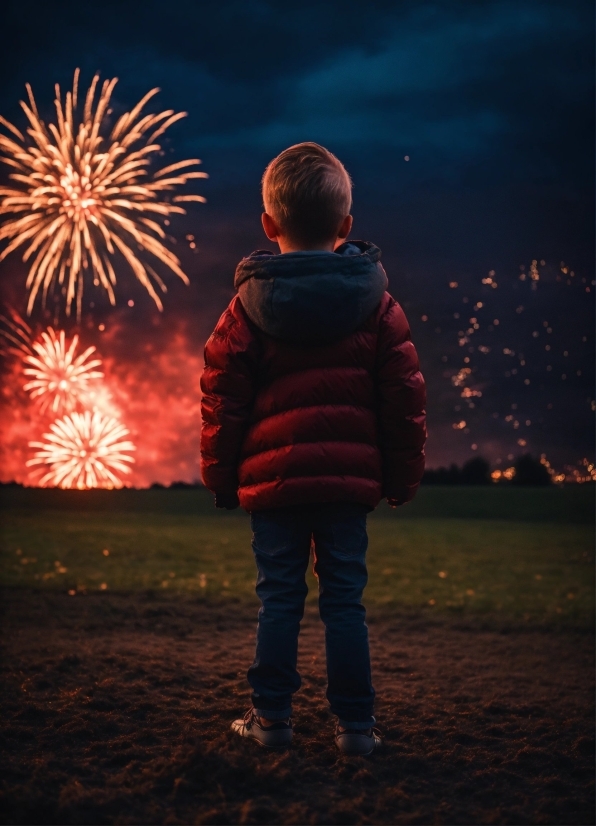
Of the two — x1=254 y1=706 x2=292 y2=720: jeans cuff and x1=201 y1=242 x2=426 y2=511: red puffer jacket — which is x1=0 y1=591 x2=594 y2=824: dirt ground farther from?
x1=201 y1=242 x2=426 y2=511: red puffer jacket

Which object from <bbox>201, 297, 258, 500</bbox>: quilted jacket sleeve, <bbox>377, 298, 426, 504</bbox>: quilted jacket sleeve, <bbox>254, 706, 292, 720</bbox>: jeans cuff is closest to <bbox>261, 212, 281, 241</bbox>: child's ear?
<bbox>201, 297, 258, 500</bbox>: quilted jacket sleeve

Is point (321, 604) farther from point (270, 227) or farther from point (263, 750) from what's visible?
point (270, 227)

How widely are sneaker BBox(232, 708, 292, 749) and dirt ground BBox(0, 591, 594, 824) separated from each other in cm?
7

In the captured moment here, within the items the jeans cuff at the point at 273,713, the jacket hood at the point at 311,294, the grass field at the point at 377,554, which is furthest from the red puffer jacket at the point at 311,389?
the grass field at the point at 377,554

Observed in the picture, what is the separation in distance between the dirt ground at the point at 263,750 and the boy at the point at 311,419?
25 cm

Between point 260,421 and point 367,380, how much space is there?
441 mm

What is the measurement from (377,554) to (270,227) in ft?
30.6

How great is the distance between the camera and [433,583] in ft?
28.3

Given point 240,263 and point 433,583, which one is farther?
point 433,583

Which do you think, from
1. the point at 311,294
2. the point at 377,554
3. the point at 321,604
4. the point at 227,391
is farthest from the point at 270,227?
the point at 377,554

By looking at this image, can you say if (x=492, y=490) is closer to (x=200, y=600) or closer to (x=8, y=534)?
(x=8, y=534)

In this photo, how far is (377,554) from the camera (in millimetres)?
11680

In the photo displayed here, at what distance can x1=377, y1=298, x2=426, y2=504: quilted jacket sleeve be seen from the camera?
9.27 ft

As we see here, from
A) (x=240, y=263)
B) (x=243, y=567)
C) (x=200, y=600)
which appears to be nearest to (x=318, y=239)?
(x=240, y=263)
